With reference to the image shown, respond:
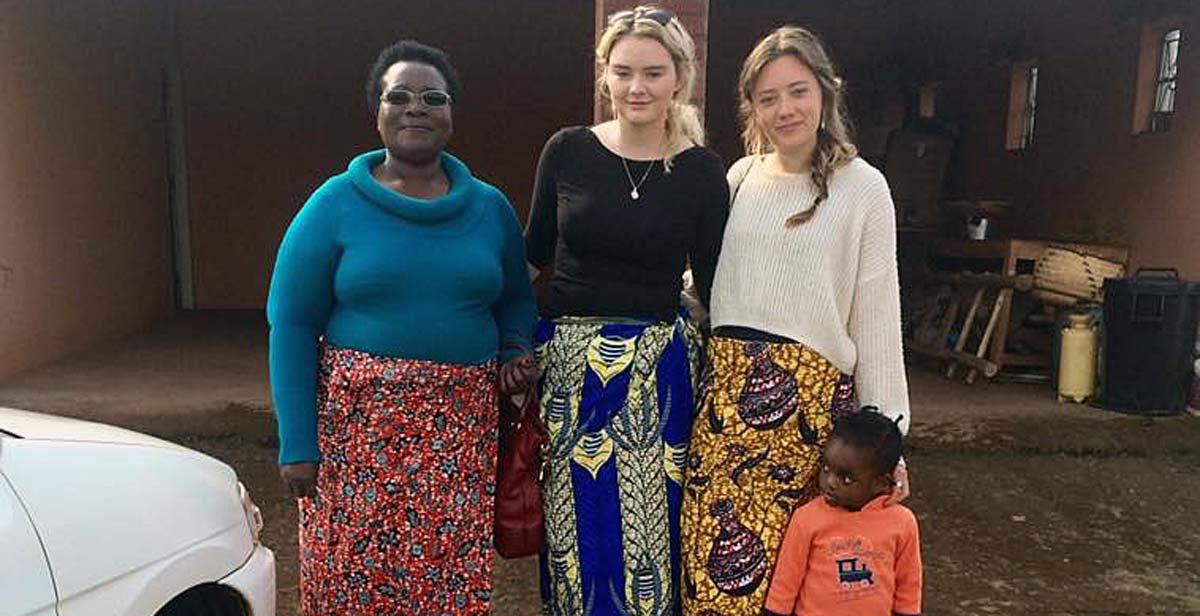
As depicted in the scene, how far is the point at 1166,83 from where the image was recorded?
7012mm

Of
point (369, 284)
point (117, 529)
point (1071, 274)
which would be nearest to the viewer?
point (117, 529)

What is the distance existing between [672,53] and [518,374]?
822 millimetres

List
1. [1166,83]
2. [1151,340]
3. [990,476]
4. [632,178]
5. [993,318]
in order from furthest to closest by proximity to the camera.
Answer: [1166,83], [993,318], [1151,340], [990,476], [632,178]

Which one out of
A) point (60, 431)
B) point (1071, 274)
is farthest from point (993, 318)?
point (60, 431)

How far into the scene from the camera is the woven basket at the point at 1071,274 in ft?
21.4

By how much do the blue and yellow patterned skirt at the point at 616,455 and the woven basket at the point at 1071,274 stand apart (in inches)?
202

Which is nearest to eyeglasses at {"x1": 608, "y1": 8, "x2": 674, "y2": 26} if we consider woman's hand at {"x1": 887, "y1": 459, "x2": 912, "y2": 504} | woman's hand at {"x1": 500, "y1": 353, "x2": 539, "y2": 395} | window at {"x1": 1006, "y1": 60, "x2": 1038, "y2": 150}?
woman's hand at {"x1": 500, "y1": 353, "x2": 539, "y2": 395}

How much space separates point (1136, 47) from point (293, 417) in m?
7.16

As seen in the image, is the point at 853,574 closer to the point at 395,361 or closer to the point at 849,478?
the point at 849,478

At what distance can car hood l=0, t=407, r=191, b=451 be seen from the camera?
196 centimetres

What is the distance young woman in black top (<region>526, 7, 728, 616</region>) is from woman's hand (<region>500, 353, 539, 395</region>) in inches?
3.4

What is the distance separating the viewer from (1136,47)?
23.3 feet

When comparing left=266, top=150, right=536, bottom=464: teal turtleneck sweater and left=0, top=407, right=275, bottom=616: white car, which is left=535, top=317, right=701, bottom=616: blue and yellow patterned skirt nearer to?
left=266, top=150, right=536, bottom=464: teal turtleneck sweater

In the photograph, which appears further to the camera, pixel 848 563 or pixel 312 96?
pixel 312 96
